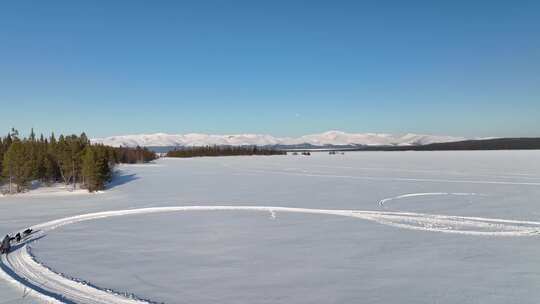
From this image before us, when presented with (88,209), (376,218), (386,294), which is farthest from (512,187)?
(88,209)

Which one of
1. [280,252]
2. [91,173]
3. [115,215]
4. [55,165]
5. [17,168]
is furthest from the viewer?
[55,165]

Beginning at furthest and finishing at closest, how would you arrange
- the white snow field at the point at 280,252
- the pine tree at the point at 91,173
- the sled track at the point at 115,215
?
1. the pine tree at the point at 91,173
2. the white snow field at the point at 280,252
3. the sled track at the point at 115,215

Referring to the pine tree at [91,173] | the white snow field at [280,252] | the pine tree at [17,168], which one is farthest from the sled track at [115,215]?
the pine tree at [17,168]

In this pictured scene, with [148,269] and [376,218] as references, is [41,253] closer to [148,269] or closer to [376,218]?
[148,269]

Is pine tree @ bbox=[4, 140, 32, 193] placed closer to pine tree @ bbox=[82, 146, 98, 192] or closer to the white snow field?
pine tree @ bbox=[82, 146, 98, 192]

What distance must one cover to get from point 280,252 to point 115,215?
15.1 m

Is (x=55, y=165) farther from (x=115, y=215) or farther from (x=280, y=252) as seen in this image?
(x=280, y=252)

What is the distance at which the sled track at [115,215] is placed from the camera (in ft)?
36.3

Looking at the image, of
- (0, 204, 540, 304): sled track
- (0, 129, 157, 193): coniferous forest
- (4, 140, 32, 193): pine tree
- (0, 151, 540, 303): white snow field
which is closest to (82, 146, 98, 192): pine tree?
(0, 129, 157, 193): coniferous forest

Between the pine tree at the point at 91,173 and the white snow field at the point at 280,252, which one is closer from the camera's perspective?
the white snow field at the point at 280,252

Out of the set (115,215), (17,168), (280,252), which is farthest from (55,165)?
(280,252)

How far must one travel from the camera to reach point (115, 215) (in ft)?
85.4

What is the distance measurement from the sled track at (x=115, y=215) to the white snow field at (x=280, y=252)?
0.20 feet

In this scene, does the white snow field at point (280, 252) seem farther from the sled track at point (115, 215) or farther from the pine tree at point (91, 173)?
the pine tree at point (91, 173)
